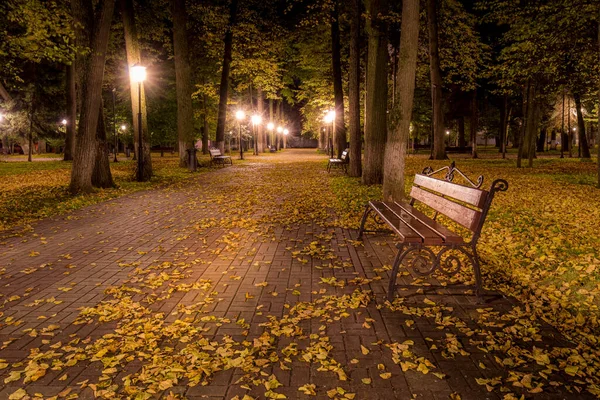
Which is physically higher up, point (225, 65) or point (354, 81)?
point (225, 65)

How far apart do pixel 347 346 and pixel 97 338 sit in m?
2.18

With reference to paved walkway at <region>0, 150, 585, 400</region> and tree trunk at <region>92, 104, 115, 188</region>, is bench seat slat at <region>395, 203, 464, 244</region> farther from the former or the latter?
tree trunk at <region>92, 104, 115, 188</region>

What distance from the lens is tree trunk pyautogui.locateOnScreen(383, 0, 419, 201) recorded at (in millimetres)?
8547

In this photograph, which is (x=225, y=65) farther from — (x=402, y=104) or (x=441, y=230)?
(x=441, y=230)

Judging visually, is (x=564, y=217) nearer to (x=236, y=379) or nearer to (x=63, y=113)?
(x=236, y=379)

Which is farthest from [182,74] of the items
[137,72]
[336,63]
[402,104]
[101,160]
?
[402,104]

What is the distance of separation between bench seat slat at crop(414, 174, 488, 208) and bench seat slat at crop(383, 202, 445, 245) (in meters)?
0.52

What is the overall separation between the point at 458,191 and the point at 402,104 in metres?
4.18


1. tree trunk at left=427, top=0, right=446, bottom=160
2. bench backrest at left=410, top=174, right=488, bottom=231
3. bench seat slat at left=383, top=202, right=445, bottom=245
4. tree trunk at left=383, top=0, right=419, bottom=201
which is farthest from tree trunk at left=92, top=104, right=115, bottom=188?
tree trunk at left=427, top=0, right=446, bottom=160

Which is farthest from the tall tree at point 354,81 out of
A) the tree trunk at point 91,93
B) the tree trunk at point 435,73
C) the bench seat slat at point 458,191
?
the tree trunk at point 435,73

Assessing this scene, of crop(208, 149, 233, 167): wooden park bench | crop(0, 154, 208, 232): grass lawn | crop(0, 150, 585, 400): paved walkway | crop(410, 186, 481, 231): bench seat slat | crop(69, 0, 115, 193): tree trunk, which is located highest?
crop(69, 0, 115, 193): tree trunk

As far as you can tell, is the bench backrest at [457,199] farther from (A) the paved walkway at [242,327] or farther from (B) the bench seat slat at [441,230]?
(A) the paved walkway at [242,327]

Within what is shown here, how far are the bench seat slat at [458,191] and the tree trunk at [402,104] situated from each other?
208 cm

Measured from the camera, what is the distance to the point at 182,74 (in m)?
20.7
